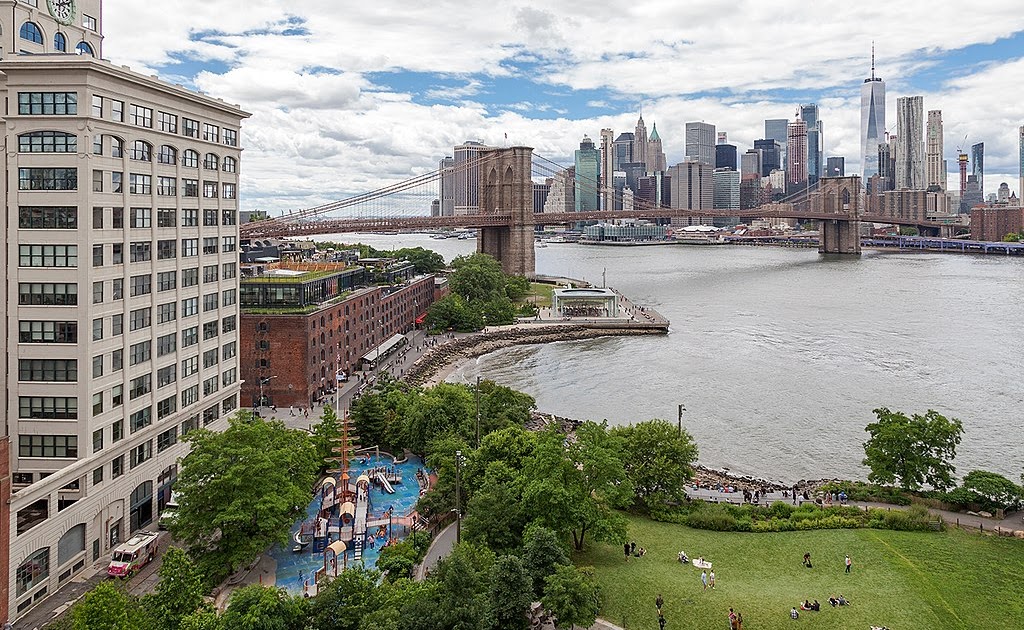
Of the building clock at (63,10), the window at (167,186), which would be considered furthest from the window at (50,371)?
the building clock at (63,10)

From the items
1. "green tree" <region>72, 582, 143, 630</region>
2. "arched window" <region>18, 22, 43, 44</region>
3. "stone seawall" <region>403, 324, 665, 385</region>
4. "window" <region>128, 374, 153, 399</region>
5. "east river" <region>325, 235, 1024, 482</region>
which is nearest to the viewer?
"green tree" <region>72, 582, 143, 630</region>

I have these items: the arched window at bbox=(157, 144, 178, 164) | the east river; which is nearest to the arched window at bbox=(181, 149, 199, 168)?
the arched window at bbox=(157, 144, 178, 164)

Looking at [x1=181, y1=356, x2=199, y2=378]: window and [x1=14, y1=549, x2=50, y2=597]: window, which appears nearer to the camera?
[x1=14, y1=549, x2=50, y2=597]: window

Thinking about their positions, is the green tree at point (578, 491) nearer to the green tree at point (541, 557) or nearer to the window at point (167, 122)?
the green tree at point (541, 557)

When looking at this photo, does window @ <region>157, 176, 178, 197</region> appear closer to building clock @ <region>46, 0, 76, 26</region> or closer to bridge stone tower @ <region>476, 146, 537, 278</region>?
building clock @ <region>46, 0, 76, 26</region>

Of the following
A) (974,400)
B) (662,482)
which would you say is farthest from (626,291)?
(662,482)

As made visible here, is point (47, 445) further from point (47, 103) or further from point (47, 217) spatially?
point (47, 103)

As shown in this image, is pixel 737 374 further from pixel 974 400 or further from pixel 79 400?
pixel 79 400
